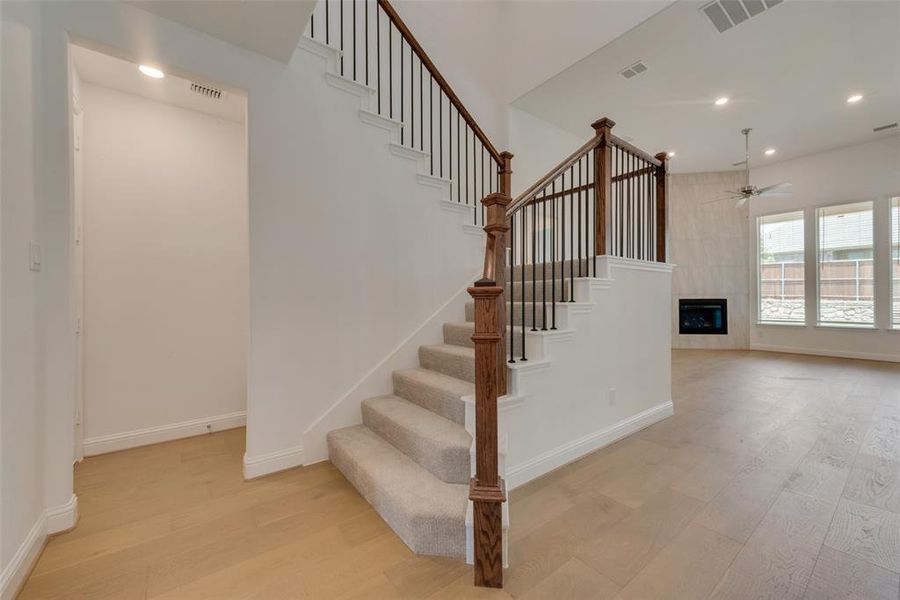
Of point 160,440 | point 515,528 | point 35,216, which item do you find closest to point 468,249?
point 515,528

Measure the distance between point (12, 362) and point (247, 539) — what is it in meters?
1.26

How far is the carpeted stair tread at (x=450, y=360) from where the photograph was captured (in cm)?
239

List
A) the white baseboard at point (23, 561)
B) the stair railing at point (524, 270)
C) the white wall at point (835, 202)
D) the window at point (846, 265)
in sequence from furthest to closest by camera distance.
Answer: the window at point (846, 265) < the white wall at point (835, 202) < the stair railing at point (524, 270) < the white baseboard at point (23, 561)

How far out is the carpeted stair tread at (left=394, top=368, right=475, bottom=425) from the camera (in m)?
2.13

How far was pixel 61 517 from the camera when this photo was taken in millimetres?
1708

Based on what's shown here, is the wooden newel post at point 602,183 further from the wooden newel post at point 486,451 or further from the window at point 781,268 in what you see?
the window at point 781,268

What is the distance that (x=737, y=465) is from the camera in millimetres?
2330

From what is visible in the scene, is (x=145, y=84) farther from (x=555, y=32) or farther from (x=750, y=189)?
(x=750, y=189)

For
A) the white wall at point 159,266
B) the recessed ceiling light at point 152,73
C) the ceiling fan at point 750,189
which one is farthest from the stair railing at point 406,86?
the ceiling fan at point 750,189

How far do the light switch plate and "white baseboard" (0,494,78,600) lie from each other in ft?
3.87

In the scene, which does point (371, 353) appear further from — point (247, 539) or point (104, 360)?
point (104, 360)

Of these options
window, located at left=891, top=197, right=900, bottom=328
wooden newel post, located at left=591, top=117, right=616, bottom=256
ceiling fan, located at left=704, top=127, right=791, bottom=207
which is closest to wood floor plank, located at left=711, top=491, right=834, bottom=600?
wooden newel post, located at left=591, top=117, right=616, bottom=256

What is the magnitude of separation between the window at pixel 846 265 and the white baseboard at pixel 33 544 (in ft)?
33.6

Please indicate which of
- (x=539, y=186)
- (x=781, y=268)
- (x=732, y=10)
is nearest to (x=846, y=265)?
(x=781, y=268)
